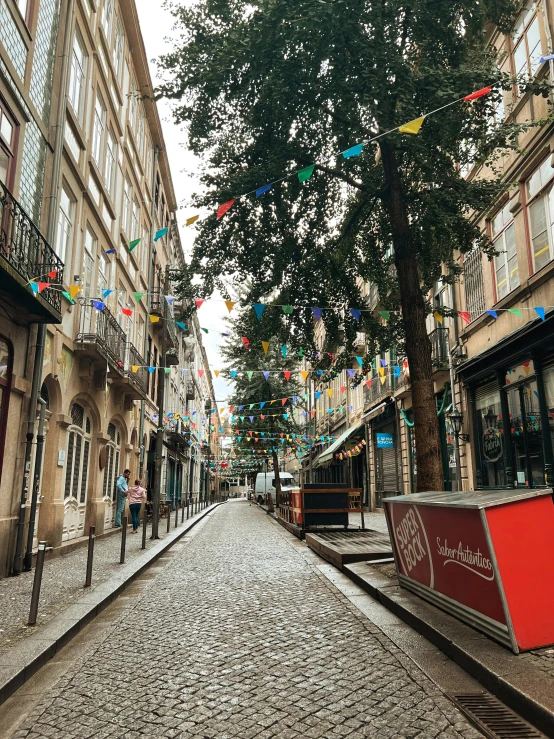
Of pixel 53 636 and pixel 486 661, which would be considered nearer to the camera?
pixel 486 661

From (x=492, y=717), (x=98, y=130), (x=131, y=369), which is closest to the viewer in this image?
(x=492, y=717)

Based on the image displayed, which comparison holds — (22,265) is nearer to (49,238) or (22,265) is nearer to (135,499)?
(49,238)

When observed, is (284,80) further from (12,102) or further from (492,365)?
(492,365)

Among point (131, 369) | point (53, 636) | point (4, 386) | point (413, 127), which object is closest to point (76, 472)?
point (131, 369)

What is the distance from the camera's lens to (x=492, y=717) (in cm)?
376


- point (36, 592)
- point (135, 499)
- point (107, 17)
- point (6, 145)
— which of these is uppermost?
point (107, 17)

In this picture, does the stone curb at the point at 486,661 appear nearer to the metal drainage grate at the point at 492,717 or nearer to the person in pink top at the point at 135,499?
the metal drainage grate at the point at 492,717

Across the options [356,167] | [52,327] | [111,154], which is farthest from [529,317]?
[111,154]

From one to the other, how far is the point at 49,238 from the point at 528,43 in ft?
35.6

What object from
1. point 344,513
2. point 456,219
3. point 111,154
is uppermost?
point 111,154

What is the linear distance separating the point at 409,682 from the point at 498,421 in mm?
11252

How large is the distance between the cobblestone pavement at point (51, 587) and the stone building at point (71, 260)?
69 centimetres

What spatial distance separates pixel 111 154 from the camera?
58.3ft

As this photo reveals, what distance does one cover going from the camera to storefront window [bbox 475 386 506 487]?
579 inches
